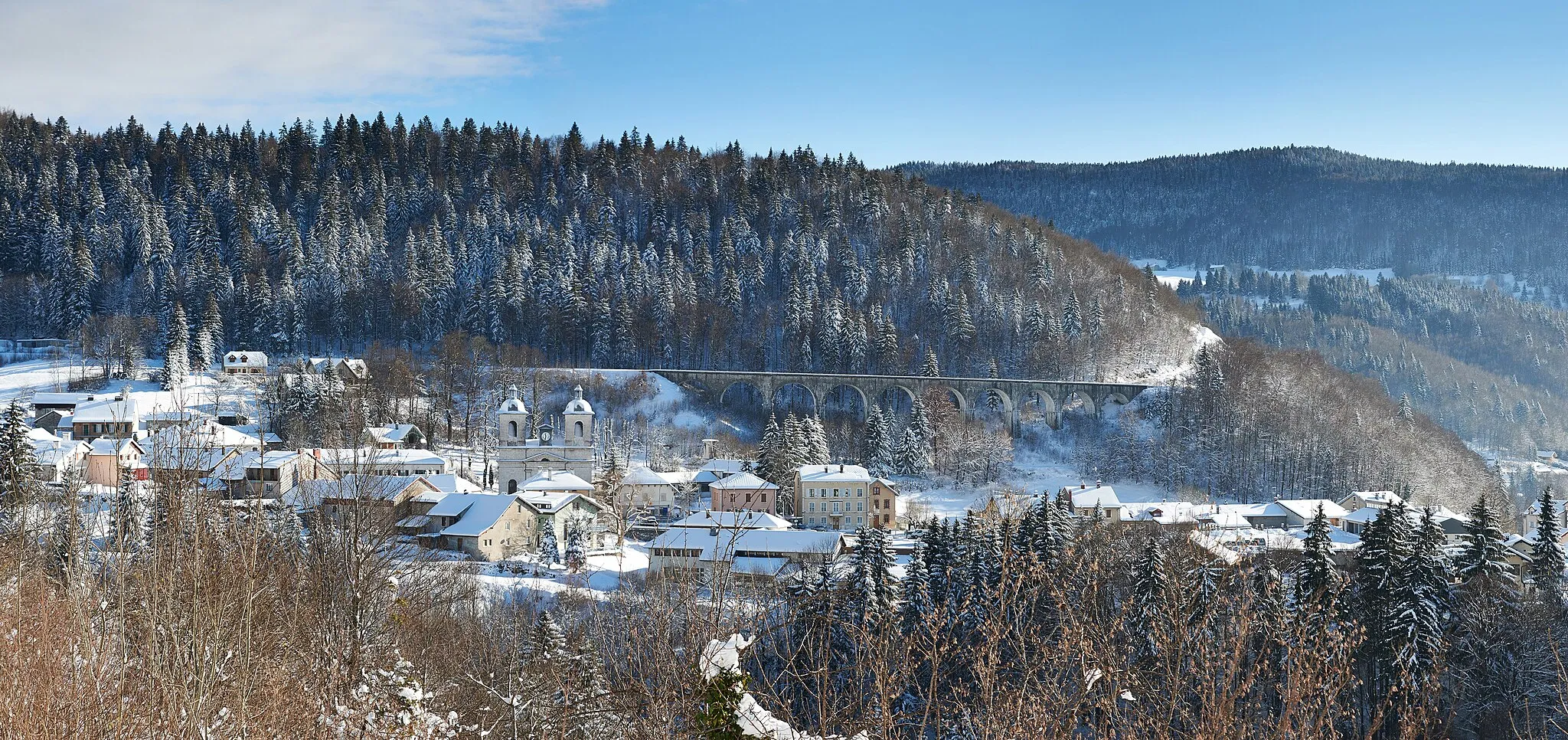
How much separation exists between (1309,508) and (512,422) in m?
34.4

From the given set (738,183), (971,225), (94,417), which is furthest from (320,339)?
(971,225)

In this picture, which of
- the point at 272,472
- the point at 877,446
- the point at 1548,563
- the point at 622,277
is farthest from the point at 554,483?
the point at 622,277

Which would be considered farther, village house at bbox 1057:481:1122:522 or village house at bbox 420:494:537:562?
village house at bbox 1057:481:1122:522

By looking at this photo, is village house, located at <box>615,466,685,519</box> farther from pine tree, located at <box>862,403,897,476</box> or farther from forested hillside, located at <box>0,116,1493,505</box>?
forested hillside, located at <box>0,116,1493,505</box>

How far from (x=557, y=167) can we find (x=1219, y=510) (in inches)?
2874

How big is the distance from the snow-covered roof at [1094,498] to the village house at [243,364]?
155 feet

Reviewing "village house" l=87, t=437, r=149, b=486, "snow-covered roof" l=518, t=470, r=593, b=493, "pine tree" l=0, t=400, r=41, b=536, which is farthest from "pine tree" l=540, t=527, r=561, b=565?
"pine tree" l=0, t=400, r=41, b=536

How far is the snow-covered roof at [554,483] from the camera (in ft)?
135

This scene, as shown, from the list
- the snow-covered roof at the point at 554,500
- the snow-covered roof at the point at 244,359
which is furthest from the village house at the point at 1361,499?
the snow-covered roof at the point at 244,359

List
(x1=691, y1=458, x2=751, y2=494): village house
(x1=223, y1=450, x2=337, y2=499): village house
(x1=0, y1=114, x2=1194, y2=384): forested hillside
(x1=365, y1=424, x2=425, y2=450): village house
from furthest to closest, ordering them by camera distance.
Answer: (x1=0, y1=114, x2=1194, y2=384): forested hillside → (x1=365, y1=424, x2=425, y2=450): village house → (x1=691, y1=458, x2=751, y2=494): village house → (x1=223, y1=450, x2=337, y2=499): village house

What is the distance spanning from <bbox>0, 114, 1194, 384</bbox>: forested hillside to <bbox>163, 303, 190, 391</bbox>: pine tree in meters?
2.24

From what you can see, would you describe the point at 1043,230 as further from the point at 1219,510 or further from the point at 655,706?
the point at 655,706

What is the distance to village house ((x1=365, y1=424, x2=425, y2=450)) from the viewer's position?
161 feet

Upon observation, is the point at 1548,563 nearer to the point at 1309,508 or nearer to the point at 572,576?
the point at 1309,508
